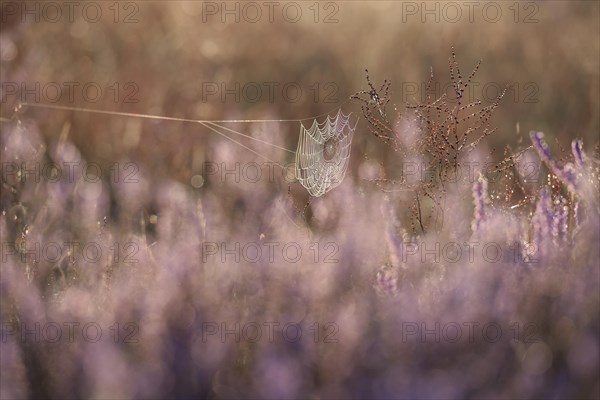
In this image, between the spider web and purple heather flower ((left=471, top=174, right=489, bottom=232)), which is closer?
purple heather flower ((left=471, top=174, right=489, bottom=232))

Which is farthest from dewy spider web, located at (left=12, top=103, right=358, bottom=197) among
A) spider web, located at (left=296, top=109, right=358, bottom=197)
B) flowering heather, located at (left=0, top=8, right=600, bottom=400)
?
flowering heather, located at (left=0, top=8, right=600, bottom=400)

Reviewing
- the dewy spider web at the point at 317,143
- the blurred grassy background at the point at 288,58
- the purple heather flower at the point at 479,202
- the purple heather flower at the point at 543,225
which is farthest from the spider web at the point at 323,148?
the purple heather flower at the point at 543,225

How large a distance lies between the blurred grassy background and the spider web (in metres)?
0.11

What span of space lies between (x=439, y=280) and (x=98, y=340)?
768mm

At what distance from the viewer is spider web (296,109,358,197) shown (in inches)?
120

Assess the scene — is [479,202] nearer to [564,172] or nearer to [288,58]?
[564,172]

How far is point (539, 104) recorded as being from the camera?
3.56 metres

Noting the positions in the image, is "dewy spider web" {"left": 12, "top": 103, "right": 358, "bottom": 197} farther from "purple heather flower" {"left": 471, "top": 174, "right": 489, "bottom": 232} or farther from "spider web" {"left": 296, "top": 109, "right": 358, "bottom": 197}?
"purple heather flower" {"left": 471, "top": 174, "right": 489, "bottom": 232}

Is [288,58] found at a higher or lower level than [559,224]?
higher

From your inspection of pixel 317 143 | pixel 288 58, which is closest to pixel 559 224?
pixel 317 143

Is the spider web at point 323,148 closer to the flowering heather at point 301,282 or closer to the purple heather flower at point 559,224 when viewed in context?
the flowering heather at point 301,282

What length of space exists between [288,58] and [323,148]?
0.68 m

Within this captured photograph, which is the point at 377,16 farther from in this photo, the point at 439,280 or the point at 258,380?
the point at 258,380

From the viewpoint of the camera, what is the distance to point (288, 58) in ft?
12.3
